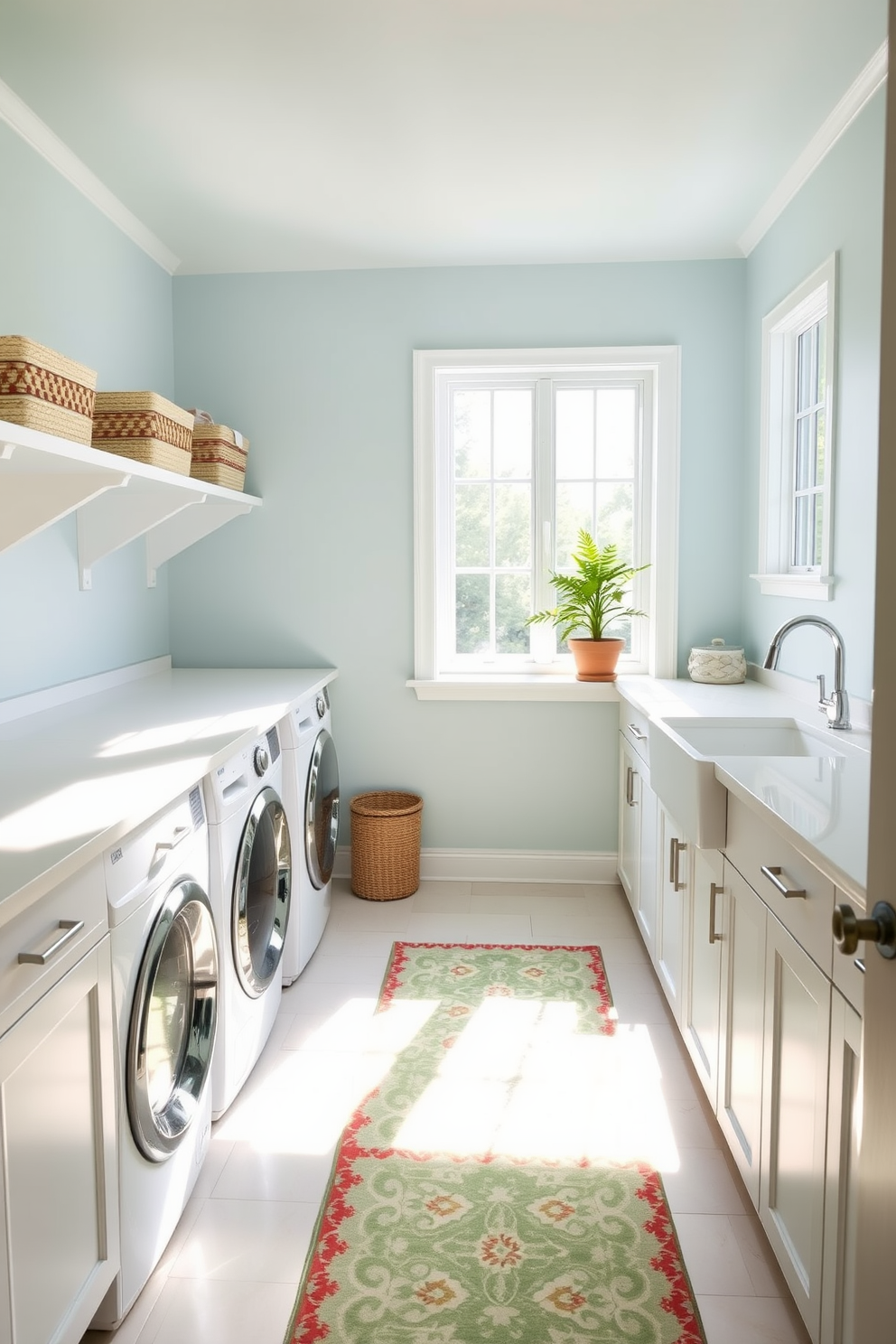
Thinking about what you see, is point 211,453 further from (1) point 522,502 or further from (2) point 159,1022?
(2) point 159,1022

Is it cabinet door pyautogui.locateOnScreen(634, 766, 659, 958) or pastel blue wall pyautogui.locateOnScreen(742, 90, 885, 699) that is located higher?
pastel blue wall pyautogui.locateOnScreen(742, 90, 885, 699)

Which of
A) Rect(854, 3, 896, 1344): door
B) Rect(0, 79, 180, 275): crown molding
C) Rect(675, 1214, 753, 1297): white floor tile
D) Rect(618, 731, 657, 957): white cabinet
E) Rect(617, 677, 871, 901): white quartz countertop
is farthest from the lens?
Rect(618, 731, 657, 957): white cabinet

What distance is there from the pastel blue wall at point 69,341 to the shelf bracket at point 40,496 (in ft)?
0.32

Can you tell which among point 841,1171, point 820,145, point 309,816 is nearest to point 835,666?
point 841,1171

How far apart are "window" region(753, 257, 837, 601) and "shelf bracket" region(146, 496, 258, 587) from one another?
1.92 m

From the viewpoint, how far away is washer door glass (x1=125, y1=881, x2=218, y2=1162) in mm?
1580

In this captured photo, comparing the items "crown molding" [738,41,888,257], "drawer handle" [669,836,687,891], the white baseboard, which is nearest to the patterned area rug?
"drawer handle" [669,836,687,891]

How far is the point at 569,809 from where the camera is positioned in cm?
381

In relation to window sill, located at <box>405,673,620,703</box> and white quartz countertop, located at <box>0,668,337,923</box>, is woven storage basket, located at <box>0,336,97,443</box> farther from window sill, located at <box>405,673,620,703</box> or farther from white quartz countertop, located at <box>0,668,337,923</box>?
window sill, located at <box>405,673,620,703</box>

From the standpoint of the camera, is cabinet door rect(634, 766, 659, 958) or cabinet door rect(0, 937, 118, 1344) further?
cabinet door rect(634, 766, 659, 958)

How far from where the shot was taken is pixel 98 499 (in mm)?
2799

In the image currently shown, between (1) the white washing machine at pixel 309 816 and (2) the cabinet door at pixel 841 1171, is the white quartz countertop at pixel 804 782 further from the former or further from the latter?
(1) the white washing machine at pixel 309 816

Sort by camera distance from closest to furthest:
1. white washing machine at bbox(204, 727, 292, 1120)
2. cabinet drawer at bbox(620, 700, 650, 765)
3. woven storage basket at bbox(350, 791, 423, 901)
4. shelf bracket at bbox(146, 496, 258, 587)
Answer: white washing machine at bbox(204, 727, 292, 1120) → cabinet drawer at bbox(620, 700, 650, 765) → shelf bracket at bbox(146, 496, 258, 587) → woven storage basket at bbox(350, 791, 423, 901)

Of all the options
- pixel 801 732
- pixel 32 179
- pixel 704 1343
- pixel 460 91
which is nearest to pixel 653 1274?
pixel 704 1343
